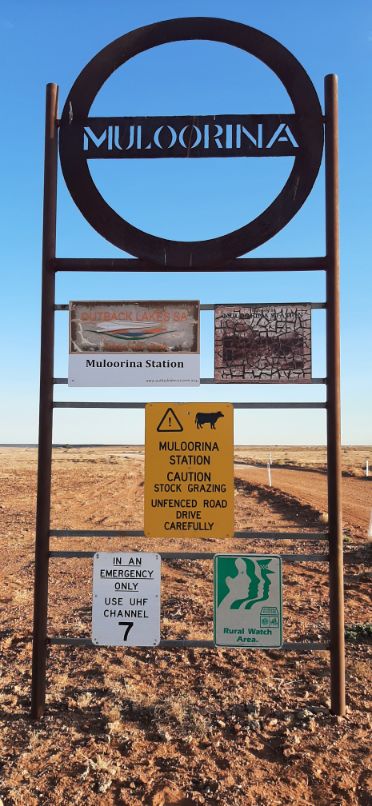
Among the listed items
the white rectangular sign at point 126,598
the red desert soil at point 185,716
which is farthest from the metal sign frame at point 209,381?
the red desert soil at point 185,716

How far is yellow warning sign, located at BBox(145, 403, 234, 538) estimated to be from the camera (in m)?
4.40

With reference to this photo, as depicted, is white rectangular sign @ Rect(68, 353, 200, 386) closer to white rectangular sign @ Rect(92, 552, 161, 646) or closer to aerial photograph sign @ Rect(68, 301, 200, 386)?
aerial photograph sign @ Rect(68, 301, 200, 386)

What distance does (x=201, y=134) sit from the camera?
15.1ft

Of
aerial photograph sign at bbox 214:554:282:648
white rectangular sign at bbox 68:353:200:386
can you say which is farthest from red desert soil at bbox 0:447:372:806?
white rectangular sign at bbox 68:353:200:386

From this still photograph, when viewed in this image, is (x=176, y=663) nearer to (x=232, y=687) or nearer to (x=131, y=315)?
(x=232, y=687)

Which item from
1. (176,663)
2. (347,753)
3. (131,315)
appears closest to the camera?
(347,753)

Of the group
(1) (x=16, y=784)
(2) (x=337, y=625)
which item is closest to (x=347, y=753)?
(2) (x=337, y=625)

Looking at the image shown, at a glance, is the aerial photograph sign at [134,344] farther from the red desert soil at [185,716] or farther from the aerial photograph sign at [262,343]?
the red desert soil at [185,716]

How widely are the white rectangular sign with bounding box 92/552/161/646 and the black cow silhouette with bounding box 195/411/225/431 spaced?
3.31ft

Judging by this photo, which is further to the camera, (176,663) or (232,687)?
(176,663)

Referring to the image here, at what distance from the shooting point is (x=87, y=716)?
4.27m

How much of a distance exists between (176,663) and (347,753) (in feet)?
6.42

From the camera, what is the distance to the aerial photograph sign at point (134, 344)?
4469 millimetres

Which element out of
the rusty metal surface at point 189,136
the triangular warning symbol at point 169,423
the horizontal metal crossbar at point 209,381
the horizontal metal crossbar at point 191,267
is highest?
the rusty metal surface at point 189,136
